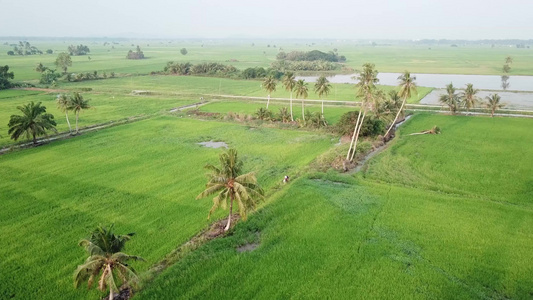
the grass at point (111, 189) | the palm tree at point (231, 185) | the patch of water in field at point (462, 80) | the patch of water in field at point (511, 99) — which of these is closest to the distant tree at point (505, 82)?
the patch of water in field at point (462, 80)

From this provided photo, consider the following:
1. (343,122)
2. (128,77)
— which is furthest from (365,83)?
(128,77)

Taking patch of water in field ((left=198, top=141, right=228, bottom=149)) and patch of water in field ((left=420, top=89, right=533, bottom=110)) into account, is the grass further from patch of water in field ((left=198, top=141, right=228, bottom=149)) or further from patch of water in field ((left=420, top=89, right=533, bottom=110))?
patch of water in field ((left=420, top=89, right=533, bottom=110))

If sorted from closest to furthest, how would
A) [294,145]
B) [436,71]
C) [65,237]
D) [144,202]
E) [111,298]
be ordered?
[111,298]
[65,237]
[144,202]
[294,145]
[436,71]

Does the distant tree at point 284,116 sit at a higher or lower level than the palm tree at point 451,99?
lower

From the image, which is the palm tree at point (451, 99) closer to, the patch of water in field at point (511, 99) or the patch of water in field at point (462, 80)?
the patch of water in field at point (511, 99)

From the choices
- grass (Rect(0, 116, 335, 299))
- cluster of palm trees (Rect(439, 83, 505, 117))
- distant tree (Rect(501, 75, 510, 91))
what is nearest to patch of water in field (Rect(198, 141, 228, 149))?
grass (Rect(0, 116, 335, 299))

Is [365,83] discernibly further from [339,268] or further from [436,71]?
[436,71]
